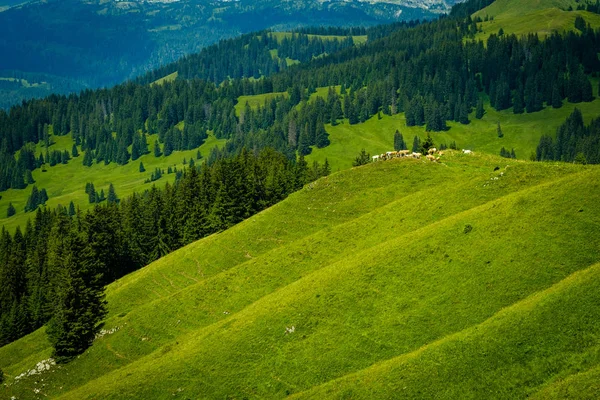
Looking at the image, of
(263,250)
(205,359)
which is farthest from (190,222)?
(205,359)

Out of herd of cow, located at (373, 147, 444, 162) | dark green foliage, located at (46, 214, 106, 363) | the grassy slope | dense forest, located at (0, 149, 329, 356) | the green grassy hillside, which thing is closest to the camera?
the grassy slope

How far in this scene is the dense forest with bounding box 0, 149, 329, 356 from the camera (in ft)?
376

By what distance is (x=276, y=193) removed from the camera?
123375 millimetres

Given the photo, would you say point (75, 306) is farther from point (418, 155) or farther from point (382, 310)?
point (418, 155)

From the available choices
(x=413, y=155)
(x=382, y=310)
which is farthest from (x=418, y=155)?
(x=382, y=310)

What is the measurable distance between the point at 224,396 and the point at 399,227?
33.7 metres

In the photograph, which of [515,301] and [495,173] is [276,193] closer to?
[495,173]

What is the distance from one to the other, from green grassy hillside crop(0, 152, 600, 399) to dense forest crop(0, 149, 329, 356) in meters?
22.6

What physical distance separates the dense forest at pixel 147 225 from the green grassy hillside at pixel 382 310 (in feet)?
74.1

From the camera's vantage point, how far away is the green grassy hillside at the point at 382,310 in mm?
43062

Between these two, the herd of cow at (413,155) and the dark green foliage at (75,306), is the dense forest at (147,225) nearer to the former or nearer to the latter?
the herd of cow at (413,155)

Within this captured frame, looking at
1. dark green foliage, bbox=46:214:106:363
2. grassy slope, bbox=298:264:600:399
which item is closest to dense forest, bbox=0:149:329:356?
dark green foliage, bbox=46:214:106:363

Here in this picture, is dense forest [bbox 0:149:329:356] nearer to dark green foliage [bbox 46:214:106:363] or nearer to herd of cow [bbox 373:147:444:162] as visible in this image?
herd of cow [bbox 373:147:444:162]

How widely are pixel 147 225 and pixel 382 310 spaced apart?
3314 inches
